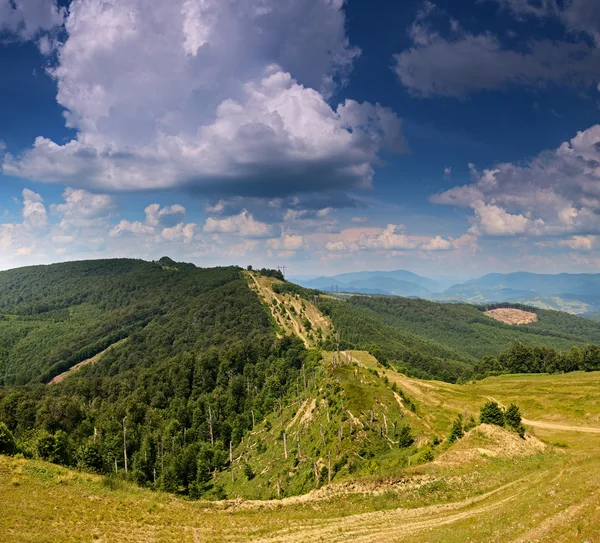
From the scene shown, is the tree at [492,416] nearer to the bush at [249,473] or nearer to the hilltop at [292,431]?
the hilltop at [292,431]

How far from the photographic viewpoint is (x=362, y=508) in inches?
1683

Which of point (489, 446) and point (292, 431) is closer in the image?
point (489, 446)

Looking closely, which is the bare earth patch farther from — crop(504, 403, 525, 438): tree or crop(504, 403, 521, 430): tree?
crop(504, 403, 521, 430): tree

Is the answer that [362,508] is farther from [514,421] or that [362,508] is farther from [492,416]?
[514,421]

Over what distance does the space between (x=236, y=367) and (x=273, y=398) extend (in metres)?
39.4

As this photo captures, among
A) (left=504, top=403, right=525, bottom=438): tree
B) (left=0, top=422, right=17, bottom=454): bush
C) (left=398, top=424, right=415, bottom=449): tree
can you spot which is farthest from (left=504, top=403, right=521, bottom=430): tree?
(left=0, top=422, right=17, bottom=454): bush

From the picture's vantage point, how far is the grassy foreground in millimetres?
28281

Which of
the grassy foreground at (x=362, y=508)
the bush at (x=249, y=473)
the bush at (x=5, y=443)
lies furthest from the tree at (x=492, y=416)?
the bush at (x=5, y=443)

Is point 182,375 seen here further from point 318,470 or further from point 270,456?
point 318,470

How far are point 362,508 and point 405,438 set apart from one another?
104 feet

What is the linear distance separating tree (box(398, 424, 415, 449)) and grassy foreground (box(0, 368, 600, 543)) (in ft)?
54.9

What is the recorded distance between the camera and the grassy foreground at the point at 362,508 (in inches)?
1113

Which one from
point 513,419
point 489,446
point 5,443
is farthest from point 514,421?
point 5,443

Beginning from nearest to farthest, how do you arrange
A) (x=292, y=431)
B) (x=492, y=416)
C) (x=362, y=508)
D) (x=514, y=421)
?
(x=362, y=508), (x=492, y=416), (x=514, y=421), (x=292, y=431)
